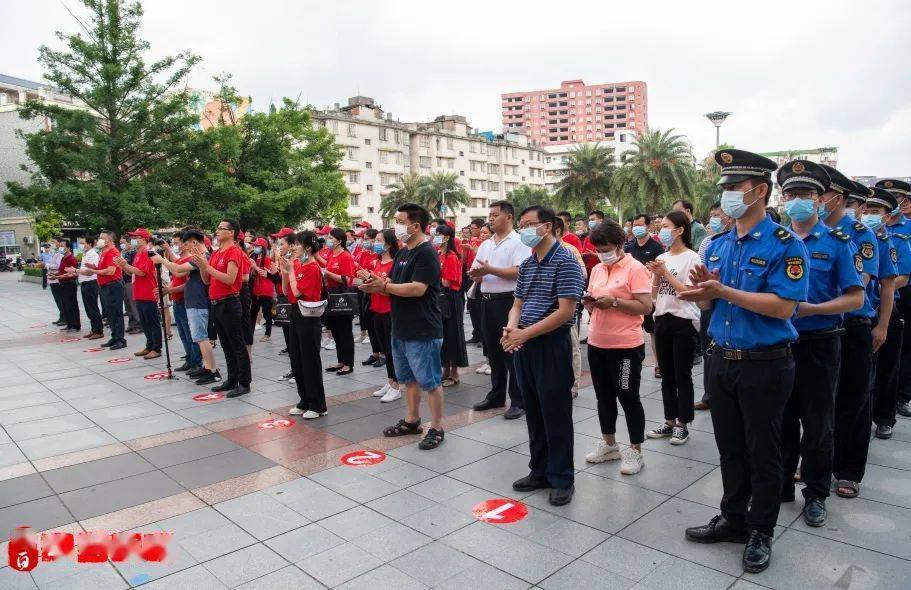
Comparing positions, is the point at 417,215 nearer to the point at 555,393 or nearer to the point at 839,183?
the point at 555,393

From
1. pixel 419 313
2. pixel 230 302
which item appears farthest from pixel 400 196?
pixel 419 313

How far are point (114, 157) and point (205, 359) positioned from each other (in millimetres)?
15564

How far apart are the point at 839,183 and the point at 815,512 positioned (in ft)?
6.81

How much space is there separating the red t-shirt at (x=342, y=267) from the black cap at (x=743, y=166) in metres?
5.92

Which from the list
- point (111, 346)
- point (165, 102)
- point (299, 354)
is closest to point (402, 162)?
point (165, 102)

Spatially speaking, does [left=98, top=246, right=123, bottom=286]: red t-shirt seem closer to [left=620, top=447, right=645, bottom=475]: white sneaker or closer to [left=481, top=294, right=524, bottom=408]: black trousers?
[left=481, top=294, right=524, bottom=408]: black trousers

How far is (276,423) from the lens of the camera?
613 centimetres

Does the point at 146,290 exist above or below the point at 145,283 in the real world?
below

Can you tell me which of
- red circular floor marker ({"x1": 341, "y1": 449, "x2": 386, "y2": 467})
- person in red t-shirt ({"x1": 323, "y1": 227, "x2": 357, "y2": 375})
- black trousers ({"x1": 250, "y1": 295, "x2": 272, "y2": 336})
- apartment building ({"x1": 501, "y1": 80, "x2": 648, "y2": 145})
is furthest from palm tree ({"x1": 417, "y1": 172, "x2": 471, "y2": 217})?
apartment building ({"x1": 501, "y1": 80, "x2": 648, "y2": 145})

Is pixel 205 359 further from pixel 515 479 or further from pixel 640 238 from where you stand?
pixel 640 238

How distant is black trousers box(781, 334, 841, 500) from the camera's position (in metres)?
3.60

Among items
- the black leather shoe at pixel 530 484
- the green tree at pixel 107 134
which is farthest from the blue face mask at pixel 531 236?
the green tree at pixel 107 134

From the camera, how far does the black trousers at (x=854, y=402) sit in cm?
399

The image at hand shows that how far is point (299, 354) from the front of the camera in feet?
20.8
